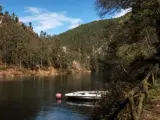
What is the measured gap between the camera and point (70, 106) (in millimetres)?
63906

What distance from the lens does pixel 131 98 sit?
1875cm

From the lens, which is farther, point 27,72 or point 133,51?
point 27,72

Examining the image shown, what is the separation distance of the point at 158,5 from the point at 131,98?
26.0 feet

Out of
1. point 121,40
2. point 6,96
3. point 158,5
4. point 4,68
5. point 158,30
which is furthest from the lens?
point 4,68

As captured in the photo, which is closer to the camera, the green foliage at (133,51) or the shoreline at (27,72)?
the green foliage at (133,51)

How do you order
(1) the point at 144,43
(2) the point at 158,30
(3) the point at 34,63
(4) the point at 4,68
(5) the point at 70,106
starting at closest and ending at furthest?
1. (2) the point at 158,30
2. (1) the point at 144,43
3. (5) the point at 70,106
4. (4) the point at 4,68
5. (3) the point at 34,63

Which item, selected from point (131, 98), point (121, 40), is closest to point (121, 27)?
point (121, 40)

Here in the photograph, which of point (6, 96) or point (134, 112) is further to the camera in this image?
point (6, 96)

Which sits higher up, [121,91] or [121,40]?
[121,40]

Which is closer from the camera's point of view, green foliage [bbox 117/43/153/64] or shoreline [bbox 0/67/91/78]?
green foliage [bbox 117/43/153/64]

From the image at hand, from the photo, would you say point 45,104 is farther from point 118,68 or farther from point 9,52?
point 9,52

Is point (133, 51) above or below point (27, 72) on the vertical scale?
above

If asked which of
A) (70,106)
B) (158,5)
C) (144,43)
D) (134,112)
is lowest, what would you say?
(70,106)

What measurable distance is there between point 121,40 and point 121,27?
1905 mm
